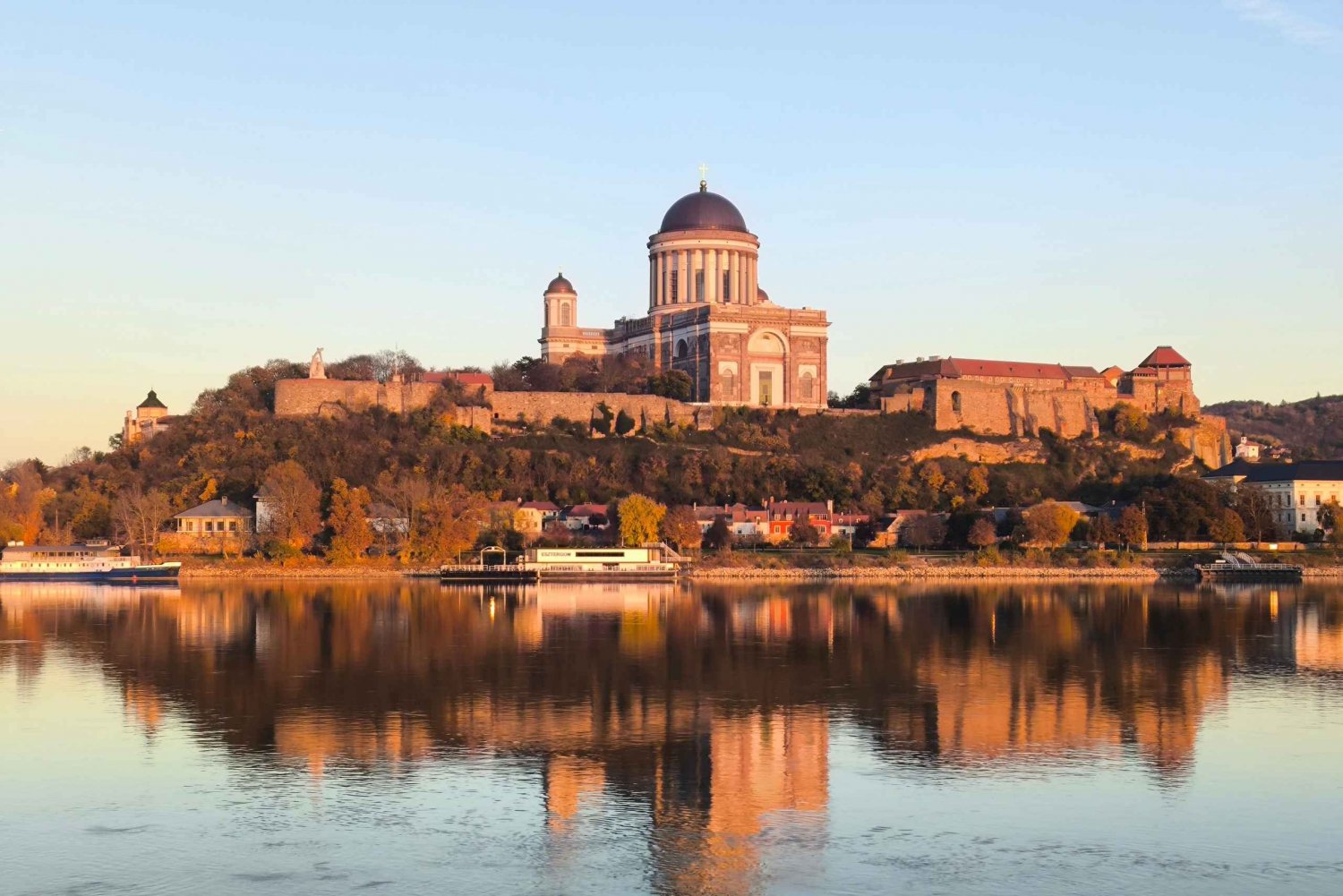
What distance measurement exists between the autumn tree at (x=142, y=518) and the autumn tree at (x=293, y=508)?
343cm

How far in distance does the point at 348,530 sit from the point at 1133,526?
919 inches

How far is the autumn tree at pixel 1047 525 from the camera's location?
4934 cm

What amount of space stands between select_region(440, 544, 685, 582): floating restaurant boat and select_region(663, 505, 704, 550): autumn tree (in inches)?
56.5

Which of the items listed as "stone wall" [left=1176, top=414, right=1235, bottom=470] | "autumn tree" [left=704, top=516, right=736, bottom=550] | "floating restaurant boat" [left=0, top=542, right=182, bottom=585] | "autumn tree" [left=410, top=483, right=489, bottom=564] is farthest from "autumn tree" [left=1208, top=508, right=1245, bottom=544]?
"floating restaurant boat" [left=0, top=542, right=182, bottom=585]

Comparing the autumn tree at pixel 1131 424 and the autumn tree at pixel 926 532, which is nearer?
the autumn tree at pixel 926 532

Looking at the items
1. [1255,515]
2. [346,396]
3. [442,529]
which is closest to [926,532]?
[1255,515]

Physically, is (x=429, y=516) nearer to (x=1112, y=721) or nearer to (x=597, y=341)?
(x=597, y=341)

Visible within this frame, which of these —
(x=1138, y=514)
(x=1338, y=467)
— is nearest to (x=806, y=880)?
(x=1138, y=514)

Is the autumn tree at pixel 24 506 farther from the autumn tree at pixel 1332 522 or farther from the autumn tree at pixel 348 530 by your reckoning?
the autumn tree at pixel 1332 522

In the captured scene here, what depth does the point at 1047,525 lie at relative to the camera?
49438mm

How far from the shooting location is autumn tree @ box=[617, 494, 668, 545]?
153 ft

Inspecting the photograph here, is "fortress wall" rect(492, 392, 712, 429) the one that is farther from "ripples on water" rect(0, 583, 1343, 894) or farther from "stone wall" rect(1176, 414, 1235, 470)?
"ripples on water" rect(0, 583, 1343, 894)

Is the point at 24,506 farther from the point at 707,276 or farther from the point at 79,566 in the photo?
the point at 707,276

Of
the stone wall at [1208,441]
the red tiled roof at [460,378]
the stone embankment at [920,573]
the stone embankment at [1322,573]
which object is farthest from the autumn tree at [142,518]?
the stone wall at [1208,441]
